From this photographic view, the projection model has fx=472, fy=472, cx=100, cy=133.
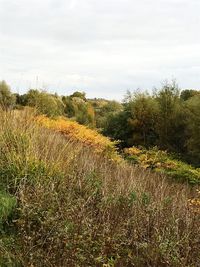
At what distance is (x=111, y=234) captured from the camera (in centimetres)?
518

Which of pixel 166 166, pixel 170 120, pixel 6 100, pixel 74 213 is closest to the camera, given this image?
pixel 74 213

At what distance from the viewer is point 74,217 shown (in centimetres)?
543

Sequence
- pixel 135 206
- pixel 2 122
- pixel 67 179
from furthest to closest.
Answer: pixel 2 122
pixel 67 179
pixel 135 206

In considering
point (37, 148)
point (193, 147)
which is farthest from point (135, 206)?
point (193, 147)

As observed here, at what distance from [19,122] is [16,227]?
3.00m

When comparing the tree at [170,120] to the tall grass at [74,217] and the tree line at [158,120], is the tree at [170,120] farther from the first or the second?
the tall grass at [74,217]

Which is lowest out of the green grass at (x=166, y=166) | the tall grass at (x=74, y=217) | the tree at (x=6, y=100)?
the green grass at (x=166, y=166)

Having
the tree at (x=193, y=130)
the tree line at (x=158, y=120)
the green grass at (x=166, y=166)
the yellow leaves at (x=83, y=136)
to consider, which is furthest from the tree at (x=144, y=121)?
the yellow leaves at (x=83, y=136)

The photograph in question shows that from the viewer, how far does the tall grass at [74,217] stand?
4.78m

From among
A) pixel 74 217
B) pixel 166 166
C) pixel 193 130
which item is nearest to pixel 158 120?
pixel 193 130

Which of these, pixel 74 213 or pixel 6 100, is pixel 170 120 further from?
pixel 74 213

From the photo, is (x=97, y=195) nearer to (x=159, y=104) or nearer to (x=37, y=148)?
(x=37, y=148)

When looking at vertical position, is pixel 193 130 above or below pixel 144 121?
below

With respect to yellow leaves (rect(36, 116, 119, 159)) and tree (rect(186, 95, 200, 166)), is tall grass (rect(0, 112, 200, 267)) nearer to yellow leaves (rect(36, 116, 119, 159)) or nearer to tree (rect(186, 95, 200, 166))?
yellow leaves (rect(36, 116, 119, 159))
